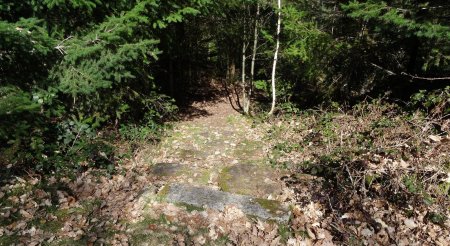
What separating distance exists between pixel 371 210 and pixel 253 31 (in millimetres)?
7958

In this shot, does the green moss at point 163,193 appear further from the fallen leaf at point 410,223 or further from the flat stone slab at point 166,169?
the fallen leaf at point 410,223

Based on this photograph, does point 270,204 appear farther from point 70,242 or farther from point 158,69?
point 158,69

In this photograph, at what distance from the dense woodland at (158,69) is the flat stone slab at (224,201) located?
3.48 ft

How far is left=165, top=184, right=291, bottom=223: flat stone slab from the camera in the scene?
5.34m

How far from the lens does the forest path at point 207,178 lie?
200 inches

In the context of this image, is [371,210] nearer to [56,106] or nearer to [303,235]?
[303,235]

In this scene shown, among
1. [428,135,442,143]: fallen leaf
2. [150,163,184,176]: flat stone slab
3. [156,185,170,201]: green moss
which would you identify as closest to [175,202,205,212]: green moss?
[156,185,170,201]: green moss

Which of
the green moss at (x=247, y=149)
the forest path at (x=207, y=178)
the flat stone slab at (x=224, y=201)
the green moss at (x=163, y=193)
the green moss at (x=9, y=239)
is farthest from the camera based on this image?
the green moss at (x=247, y=149)

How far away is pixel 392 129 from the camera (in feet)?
22.4

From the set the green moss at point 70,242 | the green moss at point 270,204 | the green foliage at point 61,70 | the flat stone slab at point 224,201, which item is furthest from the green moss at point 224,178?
the green moss at point 70,242

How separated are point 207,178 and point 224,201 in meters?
1.21

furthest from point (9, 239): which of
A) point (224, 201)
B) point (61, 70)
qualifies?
point (224, 201)

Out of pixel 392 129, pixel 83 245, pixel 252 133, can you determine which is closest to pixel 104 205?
pixel 83 245

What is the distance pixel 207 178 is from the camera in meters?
6.82
